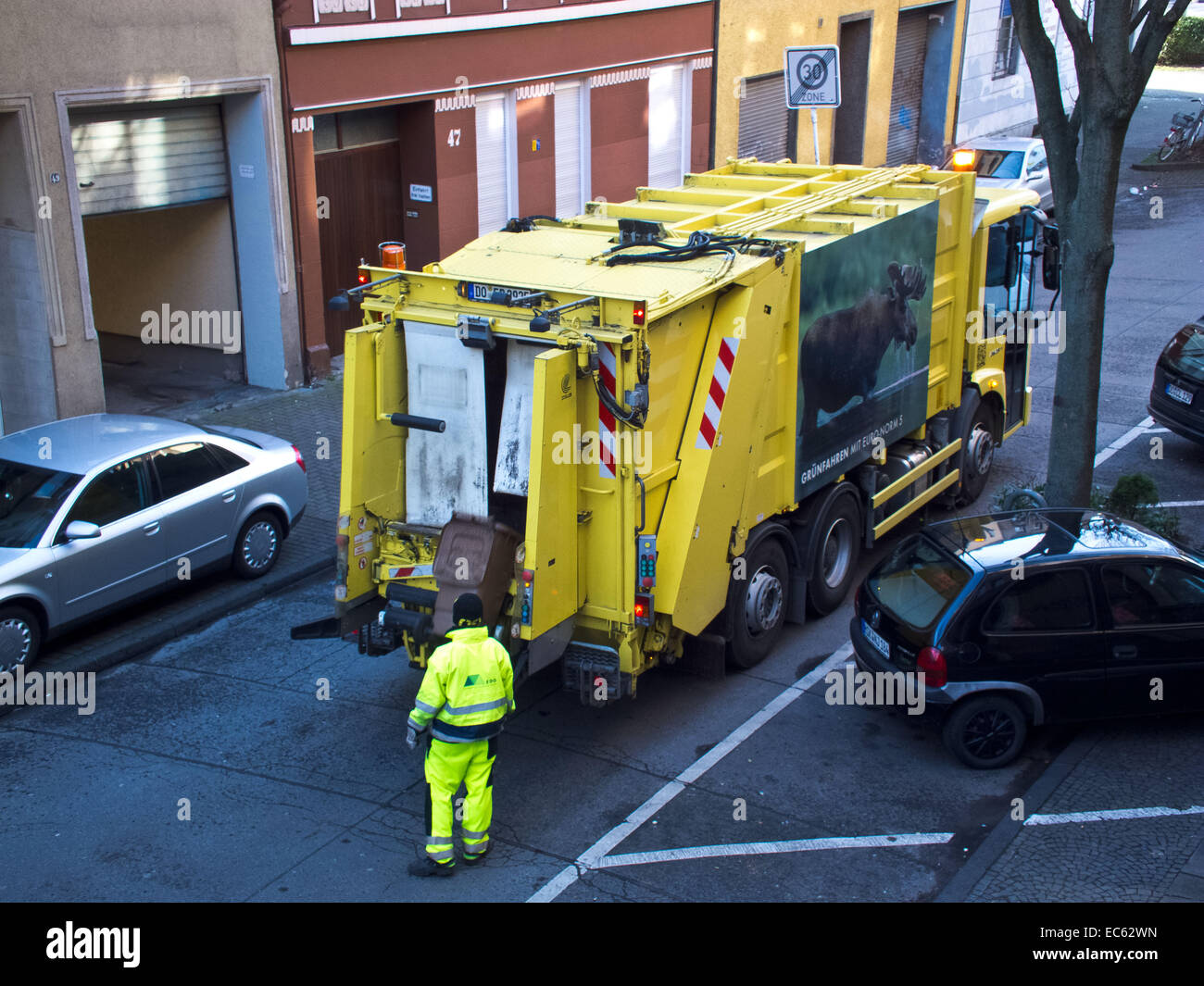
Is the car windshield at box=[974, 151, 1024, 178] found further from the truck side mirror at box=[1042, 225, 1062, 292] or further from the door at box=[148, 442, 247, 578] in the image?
the door at box=[148, 442, 247, 578]

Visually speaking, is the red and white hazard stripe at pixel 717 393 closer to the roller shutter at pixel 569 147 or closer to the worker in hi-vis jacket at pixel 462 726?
the worker in hi-vis jacket at pixel 462 726

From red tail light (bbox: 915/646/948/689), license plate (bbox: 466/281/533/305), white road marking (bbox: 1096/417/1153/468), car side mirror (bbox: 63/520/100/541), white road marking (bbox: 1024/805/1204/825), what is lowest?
white road marking (bbox: 1024/805/1204/825)

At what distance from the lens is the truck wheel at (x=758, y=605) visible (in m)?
8.85

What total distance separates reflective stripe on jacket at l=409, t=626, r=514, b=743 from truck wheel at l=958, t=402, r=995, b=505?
657 cm

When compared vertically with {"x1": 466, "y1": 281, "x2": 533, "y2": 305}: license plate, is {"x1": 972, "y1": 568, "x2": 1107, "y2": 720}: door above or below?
below

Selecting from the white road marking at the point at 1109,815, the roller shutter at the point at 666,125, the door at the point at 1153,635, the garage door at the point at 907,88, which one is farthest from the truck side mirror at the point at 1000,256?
the garage door at the point at 907,88

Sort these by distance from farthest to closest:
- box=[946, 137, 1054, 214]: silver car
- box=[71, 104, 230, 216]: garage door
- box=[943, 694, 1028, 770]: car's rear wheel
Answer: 1. box=[946, 137, 1054, 214]: silver car
2. box=[71, 104, 230, 216]: garage door
3. box=[943, 694, 1028, 770]: car's rear wheel

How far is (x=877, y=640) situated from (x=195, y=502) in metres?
5.24

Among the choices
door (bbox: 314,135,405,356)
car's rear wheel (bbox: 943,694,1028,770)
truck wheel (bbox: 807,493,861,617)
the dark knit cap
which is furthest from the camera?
door (bbox: 314,135,405,356)

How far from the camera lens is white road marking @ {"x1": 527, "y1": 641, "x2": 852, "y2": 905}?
22.4 feet

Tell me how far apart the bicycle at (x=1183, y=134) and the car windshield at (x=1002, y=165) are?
354 inches

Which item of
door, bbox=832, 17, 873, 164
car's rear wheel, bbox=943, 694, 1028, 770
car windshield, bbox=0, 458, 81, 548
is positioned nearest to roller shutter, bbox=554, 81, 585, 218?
→ door, bbox=832, 17, 873, 164

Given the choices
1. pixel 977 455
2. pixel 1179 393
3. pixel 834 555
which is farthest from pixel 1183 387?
pixel 834 555

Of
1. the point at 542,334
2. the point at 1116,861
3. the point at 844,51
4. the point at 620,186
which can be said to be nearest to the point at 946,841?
the point at 1116,861
